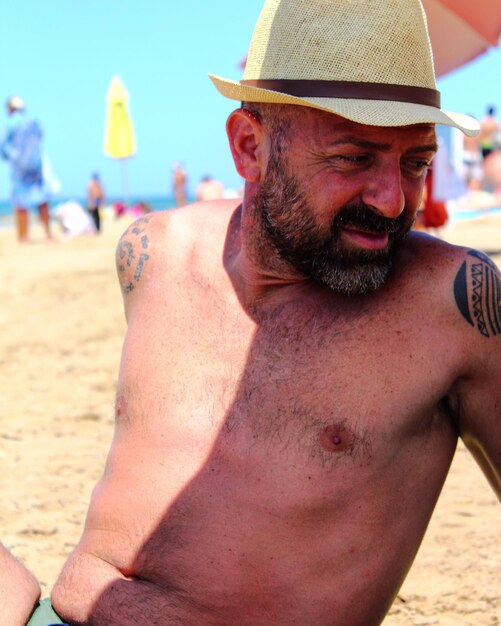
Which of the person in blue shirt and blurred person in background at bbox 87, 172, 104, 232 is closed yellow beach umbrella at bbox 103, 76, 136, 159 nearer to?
blurred person in background at bbox 87, 172, 104, 232

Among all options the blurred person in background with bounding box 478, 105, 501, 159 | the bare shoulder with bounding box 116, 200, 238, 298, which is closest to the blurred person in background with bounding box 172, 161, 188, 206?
the blurred person in background with bounding box 478, 105, 501, 159

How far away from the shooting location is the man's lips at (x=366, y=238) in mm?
1791

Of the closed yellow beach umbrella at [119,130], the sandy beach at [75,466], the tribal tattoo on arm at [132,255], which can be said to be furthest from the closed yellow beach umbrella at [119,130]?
the tribal tattoo on arm at [132,255]

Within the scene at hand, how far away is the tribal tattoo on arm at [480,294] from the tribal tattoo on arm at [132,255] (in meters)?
0.88

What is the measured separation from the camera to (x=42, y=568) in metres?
2.82

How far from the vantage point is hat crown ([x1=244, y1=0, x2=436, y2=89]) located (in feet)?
5.87

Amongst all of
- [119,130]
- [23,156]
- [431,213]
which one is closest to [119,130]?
[119,130]

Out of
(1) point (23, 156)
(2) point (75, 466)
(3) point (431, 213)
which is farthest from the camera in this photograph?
(1) point (23, 156)

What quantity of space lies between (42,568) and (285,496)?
4.54ft

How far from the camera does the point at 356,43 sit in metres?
1.80

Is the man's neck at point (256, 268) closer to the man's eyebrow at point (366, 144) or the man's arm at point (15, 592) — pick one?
the man's eyebrow at point (366, 144)

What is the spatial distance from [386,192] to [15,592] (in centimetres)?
109

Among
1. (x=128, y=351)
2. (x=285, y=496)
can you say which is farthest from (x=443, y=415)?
(x=128, y=351)

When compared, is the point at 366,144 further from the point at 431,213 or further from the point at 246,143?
the point at 431,213
